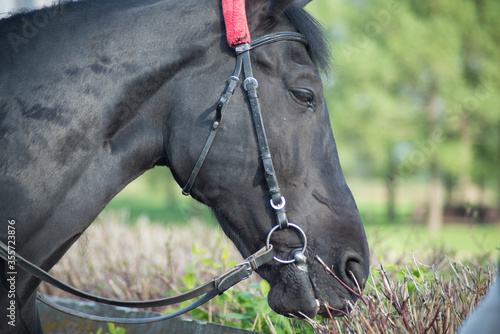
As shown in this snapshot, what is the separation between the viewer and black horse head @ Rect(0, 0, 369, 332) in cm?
205

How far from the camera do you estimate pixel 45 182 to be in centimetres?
200

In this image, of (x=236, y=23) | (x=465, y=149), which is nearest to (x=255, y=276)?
(x=236, y=23)

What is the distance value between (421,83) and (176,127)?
19720 mm

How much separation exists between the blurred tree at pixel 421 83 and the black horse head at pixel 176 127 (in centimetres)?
1638

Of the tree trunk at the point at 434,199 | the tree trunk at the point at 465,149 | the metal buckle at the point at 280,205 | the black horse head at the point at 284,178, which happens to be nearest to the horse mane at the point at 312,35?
the black horse head at the point at 284,178

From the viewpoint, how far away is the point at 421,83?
19922mm

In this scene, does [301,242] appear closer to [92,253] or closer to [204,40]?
[204,40]

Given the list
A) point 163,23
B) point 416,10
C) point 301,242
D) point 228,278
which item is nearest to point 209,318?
point 228,278

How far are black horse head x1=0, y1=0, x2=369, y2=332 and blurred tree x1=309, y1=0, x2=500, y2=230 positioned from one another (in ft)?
53.7

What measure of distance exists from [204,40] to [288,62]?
42 centimetres

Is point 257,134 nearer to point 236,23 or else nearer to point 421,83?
point 236,23

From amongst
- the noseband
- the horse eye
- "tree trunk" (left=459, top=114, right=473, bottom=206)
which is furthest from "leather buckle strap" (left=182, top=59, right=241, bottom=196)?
"tree trunk" (left=459, top=114, right=473, bottom=206)

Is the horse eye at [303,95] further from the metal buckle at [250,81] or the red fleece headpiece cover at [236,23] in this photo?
the red fleece headpiece cover at [236,23]

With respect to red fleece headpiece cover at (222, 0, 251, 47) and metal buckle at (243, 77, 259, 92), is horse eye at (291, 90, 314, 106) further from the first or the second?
red fleece headpiece cover at (222, 0, 251, 47)
